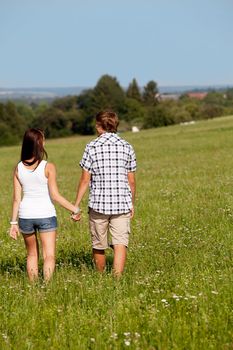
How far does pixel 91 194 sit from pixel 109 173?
37 cm

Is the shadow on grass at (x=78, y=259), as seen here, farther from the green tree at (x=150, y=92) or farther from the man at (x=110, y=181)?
the green tree at (x=150, y=92)

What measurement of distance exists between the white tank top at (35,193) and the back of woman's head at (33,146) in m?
0.14

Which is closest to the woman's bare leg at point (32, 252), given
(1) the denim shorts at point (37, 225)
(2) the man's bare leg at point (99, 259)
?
(1) the denim shorts at point (37, 225)

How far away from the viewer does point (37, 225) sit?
780 cm

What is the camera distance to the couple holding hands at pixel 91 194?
775 centimetres

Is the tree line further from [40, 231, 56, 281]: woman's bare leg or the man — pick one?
[40, 231, 56, 281]: woman's bare leg

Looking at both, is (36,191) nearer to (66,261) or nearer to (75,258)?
(66,261)

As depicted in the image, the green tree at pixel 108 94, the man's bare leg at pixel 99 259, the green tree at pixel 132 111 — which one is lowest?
the green tree at pixel 132 111

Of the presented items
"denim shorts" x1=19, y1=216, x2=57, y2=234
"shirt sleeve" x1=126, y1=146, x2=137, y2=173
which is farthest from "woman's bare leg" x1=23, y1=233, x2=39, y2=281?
"shirt sleeve" x1=126, y1=146, x2=137, y2=173

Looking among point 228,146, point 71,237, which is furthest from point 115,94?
point 71,237

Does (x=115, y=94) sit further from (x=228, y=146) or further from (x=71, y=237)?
(x=71, y=237)

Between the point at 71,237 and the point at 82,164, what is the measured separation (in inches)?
142

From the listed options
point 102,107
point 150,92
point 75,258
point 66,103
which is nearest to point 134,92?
point 150,92

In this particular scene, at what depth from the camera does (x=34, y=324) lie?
5.89 m
